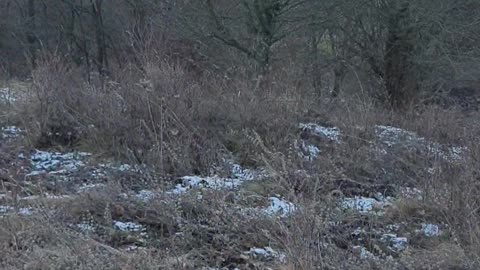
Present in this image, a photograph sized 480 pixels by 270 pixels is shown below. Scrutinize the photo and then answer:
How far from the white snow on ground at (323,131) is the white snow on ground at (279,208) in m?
2.02

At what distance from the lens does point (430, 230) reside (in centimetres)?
424

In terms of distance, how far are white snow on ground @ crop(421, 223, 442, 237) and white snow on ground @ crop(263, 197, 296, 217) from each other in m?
0.86

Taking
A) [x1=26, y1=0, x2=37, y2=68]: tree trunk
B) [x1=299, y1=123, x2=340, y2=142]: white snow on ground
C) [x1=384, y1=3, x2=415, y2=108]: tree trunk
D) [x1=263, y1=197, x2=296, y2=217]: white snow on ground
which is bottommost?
[x1=26, y1=0, x2=37, y2=68]: tree trunk

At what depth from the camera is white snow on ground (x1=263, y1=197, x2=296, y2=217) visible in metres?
4.03

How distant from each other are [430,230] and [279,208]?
96 centimetres

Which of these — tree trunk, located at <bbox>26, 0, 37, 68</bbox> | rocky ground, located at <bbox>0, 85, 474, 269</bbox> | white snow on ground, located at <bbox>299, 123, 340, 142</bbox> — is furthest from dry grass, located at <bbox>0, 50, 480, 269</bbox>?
tree trunk, located at <bbox>26, 0, 37, 68</bbox>

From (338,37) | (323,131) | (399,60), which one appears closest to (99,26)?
(338,37)

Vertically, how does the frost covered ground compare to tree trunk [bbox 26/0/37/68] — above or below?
above

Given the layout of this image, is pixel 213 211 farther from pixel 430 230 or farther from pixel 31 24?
pixel 31 24

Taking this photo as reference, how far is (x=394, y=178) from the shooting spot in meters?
5.31

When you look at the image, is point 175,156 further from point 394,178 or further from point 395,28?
point 395,28

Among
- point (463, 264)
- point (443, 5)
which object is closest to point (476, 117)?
point (443, 5)

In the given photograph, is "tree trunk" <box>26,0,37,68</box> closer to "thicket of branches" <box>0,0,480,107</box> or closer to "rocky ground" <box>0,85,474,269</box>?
"thicket of branches" <box>0,0,480,107</box>

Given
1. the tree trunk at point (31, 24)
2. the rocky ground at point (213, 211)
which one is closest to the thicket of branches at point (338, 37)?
the rocky ground at point (213, 211)
